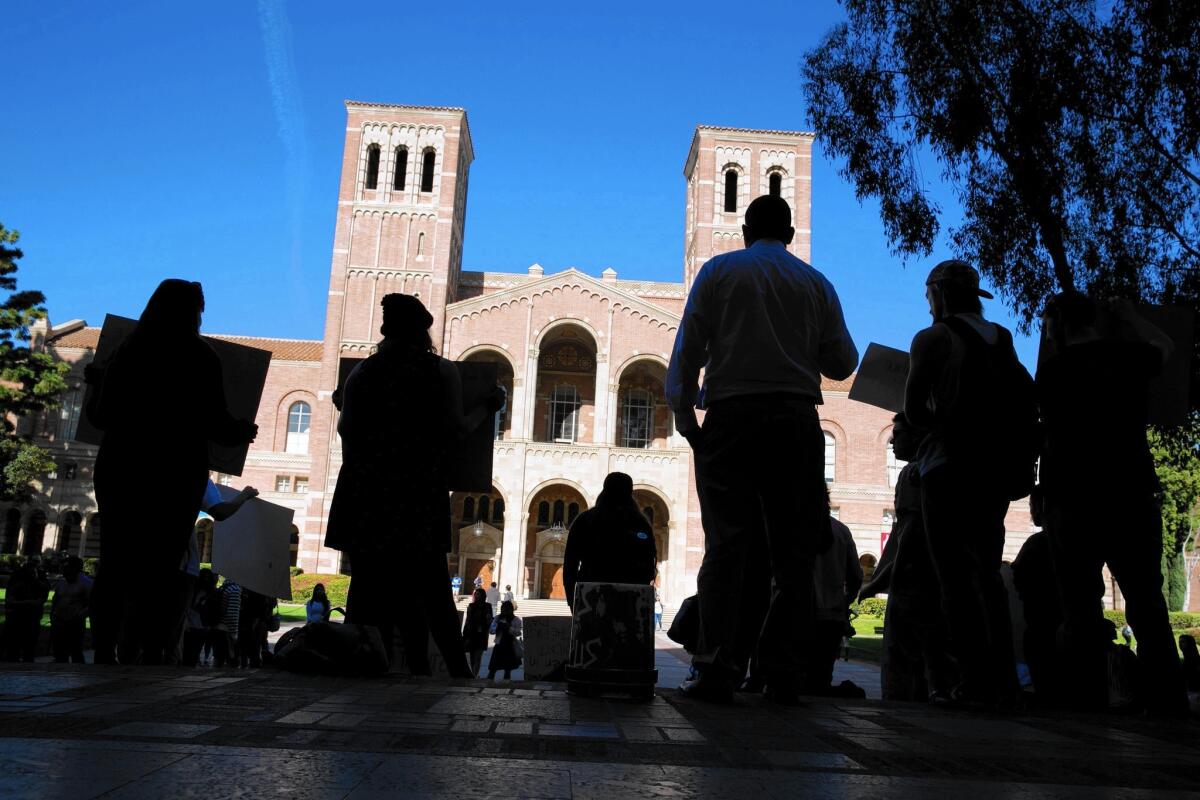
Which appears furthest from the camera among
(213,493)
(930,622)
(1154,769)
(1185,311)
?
(213,493)

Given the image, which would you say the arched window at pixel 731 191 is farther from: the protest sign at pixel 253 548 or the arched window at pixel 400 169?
the protest sign at pixel 253 548

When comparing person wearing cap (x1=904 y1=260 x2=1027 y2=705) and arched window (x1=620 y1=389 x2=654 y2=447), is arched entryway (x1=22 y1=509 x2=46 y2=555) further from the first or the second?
person wearing cap (x1=904 y1=260 x2=1027 y2=705)

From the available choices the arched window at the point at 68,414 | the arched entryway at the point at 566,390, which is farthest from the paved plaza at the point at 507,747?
the arched window at the point at 68,414

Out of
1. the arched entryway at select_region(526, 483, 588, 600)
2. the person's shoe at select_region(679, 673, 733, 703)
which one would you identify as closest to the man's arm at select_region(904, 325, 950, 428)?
the person's shoe at select_region(679, 673, 733, 703)

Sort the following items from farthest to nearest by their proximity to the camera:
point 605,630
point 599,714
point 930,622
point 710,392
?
point 930,622 < point 710,392 < point 605,630 < point 599,714

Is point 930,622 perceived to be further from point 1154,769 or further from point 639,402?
point 639,402

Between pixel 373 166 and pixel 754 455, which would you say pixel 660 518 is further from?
pixel 754 455

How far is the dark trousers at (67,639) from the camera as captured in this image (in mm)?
10078

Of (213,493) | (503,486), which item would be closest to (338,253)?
(503,486)

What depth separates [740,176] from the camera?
4222 centimetres

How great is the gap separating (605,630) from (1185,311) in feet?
11.6

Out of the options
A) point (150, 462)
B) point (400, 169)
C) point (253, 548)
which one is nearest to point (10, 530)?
point (400, 169)

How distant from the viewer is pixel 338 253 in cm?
3909

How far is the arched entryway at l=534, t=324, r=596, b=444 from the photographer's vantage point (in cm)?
4075
